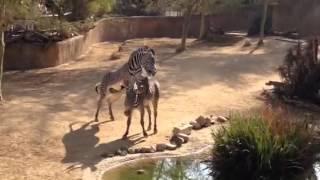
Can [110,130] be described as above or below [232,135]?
below

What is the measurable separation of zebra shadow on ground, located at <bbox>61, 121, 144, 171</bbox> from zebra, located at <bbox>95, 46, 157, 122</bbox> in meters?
0.78

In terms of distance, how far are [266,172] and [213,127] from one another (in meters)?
2.86

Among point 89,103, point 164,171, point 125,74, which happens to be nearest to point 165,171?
point 164,171

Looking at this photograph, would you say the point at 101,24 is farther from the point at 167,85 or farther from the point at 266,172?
the point at 266,172

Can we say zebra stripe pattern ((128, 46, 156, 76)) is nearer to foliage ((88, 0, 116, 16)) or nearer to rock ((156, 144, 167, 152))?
rock ((156, 144, 167, 152))

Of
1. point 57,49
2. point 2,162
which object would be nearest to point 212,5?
point 57,49

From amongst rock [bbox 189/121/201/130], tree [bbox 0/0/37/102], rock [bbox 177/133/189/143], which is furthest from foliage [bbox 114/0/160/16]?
rock [bbox 177/133/189/143]

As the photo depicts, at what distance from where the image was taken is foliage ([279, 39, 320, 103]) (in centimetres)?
1184

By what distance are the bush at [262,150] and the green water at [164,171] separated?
40 cm

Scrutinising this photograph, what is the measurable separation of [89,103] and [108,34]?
45.7 ft

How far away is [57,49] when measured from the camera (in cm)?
1723

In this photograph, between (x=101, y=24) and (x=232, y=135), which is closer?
(x=232, y=135)

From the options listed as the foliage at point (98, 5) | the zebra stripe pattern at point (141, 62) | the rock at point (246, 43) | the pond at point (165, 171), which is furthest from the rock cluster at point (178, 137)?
the foliage at point (98, 5)

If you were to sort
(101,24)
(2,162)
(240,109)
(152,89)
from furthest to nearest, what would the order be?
1. (101,24)
2. (240,109)
3. (152,89)
4. (2,162)
